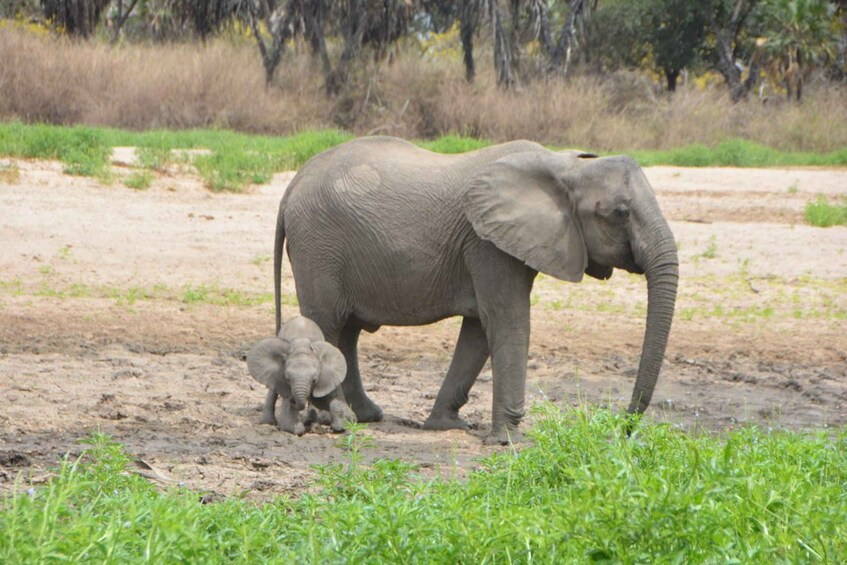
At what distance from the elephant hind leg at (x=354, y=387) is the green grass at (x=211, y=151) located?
20.8ft

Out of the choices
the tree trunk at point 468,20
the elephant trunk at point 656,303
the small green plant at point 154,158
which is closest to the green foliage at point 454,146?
the small green plant at point 154,158

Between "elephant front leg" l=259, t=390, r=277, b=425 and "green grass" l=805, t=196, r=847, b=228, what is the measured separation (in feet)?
26.8

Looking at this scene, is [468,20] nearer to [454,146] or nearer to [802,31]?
[454,146]

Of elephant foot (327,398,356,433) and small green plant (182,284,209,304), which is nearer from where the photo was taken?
elephant foot (327,398,356,433)

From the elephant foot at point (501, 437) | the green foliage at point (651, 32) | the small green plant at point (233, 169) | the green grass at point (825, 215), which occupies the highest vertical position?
the elephant foot at point (501, 437)

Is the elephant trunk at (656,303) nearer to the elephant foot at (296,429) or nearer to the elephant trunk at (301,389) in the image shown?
the elephant trunk at (301,389)

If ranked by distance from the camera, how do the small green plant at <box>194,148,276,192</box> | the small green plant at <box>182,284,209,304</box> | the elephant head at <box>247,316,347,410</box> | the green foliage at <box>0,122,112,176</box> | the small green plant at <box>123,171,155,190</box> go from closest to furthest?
the elephant head at <box>247,316,347,410</box> < the small green plant at <box>182,284,209,304</box> < the small green plant at <box>123,171,155,190</box> < the green foliage at <box>0,122,112,176</box> < the small green plant at <box>194,148,276,192</box>

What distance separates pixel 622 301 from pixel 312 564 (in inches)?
330

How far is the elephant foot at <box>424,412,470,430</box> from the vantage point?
8.20m

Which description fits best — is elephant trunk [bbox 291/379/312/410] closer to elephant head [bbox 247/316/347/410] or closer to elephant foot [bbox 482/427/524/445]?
elephant head [bbox 247/316/347/410]

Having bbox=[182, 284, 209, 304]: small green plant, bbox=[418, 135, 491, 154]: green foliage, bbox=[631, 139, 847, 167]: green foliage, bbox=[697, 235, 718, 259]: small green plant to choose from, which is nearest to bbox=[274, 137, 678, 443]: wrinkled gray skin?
bbox=[182, 284, 209, 304]: small green plant

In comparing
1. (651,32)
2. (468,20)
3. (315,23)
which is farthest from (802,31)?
(315,23)

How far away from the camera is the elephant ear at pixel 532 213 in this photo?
751 centimetres

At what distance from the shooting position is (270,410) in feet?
27.2
